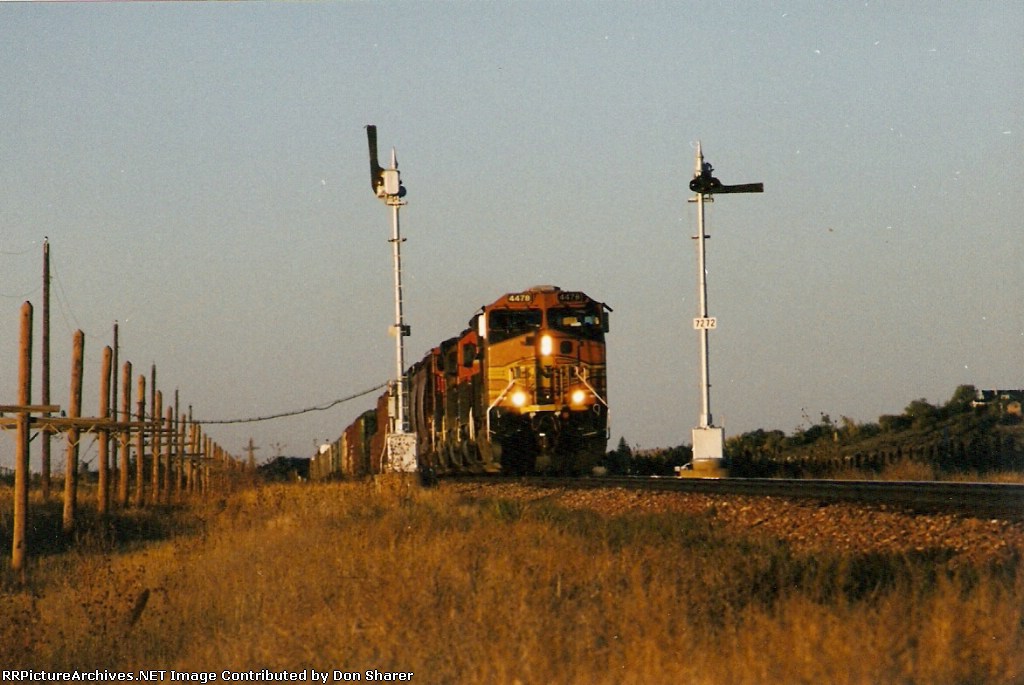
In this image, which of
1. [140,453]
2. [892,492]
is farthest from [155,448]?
[892,492]

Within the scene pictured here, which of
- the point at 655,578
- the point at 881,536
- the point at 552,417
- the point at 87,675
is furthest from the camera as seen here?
the point at 552,417

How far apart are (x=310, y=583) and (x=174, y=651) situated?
149cm

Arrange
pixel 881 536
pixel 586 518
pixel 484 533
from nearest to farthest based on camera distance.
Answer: pixel 881 536 < pixel 484 533 < pixel 586 518

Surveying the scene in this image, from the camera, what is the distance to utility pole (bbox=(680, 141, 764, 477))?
97.6 ft

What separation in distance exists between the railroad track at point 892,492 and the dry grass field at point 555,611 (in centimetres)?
219

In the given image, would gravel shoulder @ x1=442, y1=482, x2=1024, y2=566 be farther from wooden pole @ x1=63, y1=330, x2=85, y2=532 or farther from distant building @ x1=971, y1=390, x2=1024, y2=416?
distant building @ x1=971, y1=390, x2=1024, y2=416

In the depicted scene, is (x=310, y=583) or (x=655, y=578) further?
(x=310, y=583)

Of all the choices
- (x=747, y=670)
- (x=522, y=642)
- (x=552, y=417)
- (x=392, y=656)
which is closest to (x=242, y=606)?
(x=392, y=656)

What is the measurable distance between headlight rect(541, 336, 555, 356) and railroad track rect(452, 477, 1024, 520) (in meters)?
4.86

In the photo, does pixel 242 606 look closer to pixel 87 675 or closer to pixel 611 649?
pixel 87 675

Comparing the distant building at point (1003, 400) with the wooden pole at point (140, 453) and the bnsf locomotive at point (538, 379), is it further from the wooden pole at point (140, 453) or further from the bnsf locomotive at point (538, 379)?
the wooden pole at point (140, 453)

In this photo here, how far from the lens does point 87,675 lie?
11.3 meters

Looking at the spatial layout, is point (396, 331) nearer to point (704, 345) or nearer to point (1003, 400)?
point (704, 345)

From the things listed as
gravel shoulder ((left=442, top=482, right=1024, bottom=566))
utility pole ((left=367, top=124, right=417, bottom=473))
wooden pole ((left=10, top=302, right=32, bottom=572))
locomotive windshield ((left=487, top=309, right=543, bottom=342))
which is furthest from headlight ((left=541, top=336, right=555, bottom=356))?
wooden pole ((left=10, top=302, right=32, bottom=572))
